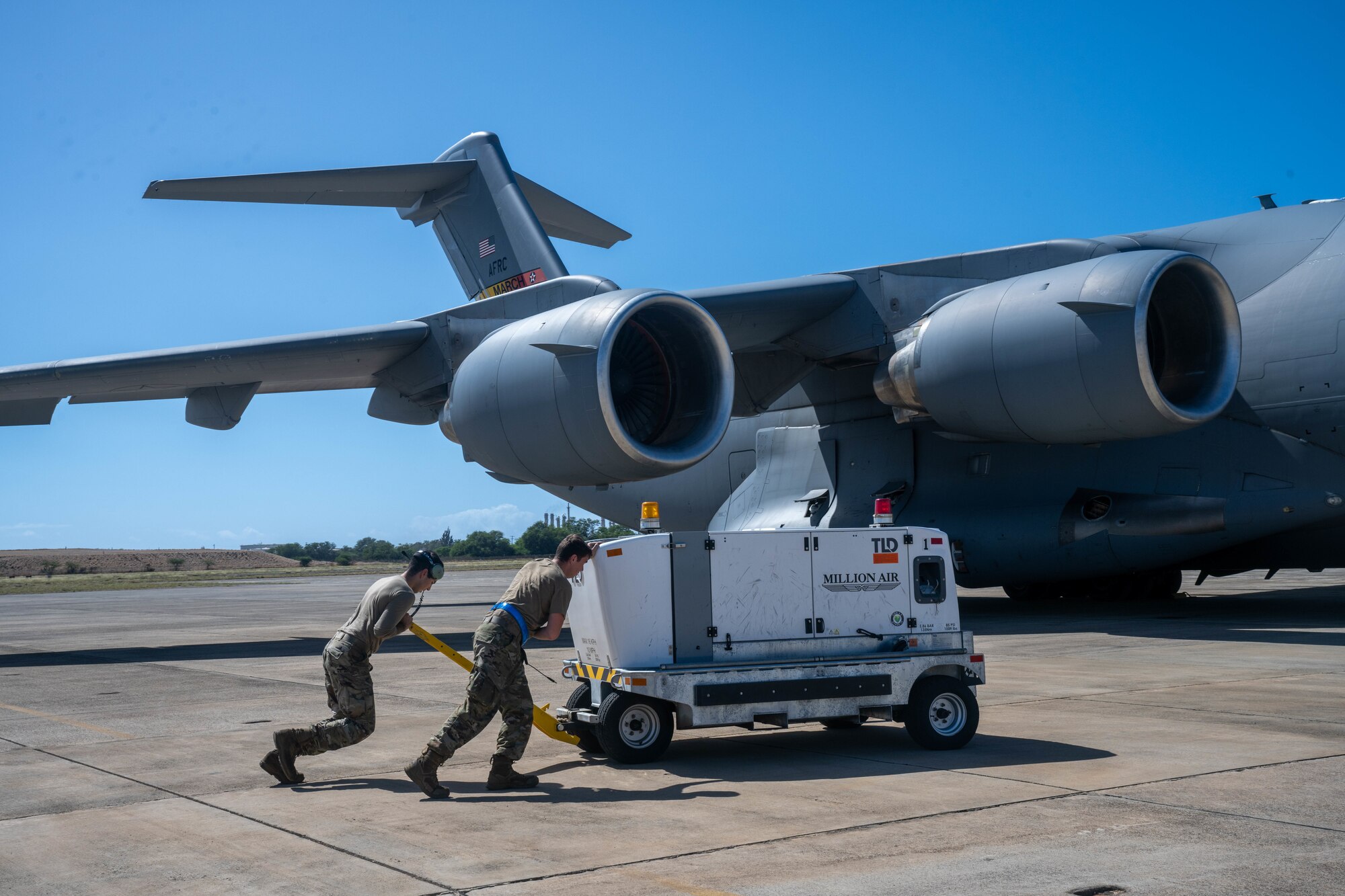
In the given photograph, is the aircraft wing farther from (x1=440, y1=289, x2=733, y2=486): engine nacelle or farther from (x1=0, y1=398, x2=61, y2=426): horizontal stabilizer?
(x1=440, y1=289, x2=733, y2=486): engine nacelle

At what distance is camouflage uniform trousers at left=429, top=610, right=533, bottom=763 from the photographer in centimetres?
662

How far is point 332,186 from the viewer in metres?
17.2

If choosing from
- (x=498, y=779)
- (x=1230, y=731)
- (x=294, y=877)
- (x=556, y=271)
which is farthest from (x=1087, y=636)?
(x=294, y=877)

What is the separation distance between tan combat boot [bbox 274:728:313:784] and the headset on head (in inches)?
42.4

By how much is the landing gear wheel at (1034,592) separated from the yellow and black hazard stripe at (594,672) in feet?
42.4

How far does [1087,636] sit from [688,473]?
301 inches

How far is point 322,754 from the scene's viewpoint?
785 centimetres

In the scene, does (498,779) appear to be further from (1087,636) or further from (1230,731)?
(1087,636)

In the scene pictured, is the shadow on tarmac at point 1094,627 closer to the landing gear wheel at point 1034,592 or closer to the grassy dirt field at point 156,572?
the landing gear wheel at point 1034,592

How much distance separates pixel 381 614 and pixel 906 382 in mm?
9160

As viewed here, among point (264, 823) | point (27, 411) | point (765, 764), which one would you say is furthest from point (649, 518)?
point (27, 411)

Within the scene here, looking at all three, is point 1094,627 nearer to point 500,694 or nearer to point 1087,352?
point 1087,352

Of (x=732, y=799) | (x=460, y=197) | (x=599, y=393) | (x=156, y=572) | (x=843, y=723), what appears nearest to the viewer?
(x=732, y=799)

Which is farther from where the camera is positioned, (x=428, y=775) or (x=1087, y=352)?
(x=1087, y=352)
